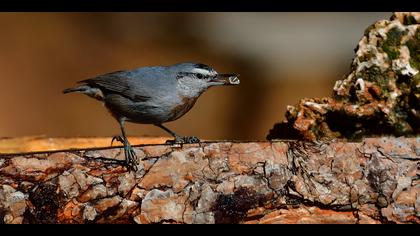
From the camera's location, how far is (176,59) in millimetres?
7586

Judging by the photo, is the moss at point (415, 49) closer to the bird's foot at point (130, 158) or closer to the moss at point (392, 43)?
the moss at point (392, 43)

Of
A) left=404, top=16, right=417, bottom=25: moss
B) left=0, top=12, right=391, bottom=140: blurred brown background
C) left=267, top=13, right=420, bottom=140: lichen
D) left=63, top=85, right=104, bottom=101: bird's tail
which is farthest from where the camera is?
left=0, top=12, right=391, bottom=140: blurred brown background

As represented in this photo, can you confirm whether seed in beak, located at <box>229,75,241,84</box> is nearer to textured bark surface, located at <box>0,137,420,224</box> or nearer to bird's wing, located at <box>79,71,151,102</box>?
bird's wing, located at <box>79,71,151,102</box>

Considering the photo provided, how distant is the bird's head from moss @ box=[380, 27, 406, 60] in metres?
0.84

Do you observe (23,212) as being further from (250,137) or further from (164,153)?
(250,137)

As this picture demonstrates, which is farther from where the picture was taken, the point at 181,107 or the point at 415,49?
the point at 181,107

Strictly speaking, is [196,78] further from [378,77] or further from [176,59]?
[176,59]

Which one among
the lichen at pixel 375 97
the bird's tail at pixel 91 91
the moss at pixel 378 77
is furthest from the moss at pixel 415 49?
the bird's tail at pixel 91 91

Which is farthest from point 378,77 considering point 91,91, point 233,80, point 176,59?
point 176,59

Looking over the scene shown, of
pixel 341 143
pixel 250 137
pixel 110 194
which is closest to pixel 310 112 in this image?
pixel 341 143

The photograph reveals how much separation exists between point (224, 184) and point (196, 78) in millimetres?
926

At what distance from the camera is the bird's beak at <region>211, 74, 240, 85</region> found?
3761mm

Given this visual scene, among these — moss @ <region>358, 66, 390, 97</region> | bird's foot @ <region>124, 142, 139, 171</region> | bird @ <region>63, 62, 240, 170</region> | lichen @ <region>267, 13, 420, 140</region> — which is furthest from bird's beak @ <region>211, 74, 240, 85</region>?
bird's foot @ <region>124, 142, 139, 171</region>
